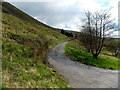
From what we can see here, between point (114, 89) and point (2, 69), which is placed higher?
point (2, 69)

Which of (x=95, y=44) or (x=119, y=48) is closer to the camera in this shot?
(x=95, y=44)

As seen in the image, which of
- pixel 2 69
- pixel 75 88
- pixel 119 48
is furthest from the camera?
pixel 119 48

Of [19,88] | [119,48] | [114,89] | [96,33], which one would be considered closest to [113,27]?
[96,33]

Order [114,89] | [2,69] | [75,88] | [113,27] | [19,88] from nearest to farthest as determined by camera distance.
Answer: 1. [19,88]
2. [2,69]
3. [75,88]
4. [114,89]
5. [113,27]

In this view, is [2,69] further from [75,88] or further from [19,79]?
[75,88]

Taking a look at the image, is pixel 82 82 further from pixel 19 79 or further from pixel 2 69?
pixel 2 69

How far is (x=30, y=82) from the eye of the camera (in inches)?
256

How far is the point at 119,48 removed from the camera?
46094 millimetres

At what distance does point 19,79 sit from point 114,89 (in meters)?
6.43

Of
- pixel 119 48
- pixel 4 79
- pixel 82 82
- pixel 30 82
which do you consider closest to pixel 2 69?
pixel 4 79

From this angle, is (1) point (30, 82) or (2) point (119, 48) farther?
(2) point (119, 48)

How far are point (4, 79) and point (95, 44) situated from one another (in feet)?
56.6

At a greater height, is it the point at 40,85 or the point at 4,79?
the point at 4,79

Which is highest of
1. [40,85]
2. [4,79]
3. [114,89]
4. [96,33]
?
[96,33]
